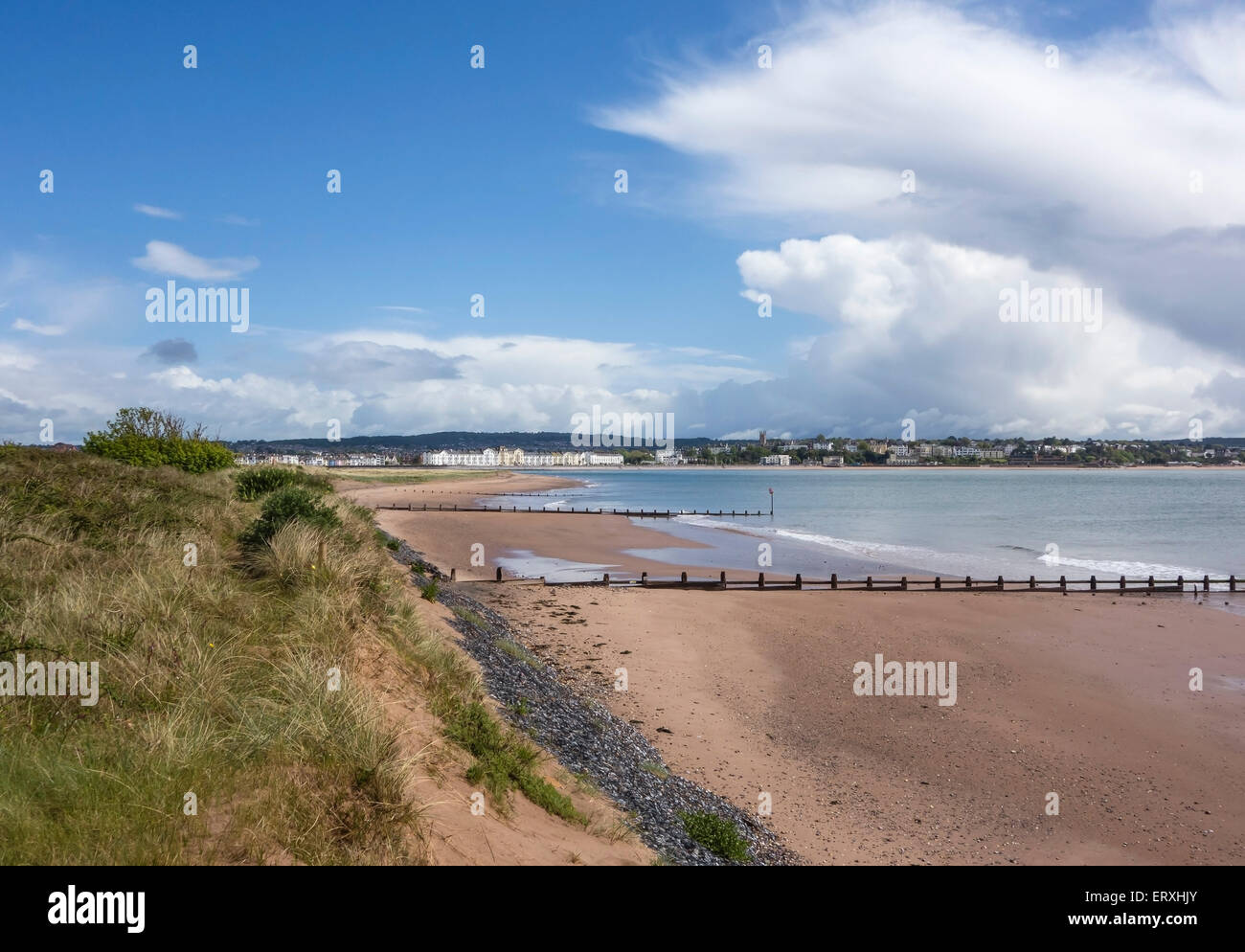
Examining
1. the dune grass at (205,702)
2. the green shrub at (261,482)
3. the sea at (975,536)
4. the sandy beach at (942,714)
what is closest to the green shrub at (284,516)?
the dune grass at (205,702)

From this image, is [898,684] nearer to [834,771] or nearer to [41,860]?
[834,771]

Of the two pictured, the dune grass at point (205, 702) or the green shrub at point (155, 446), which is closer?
the dune grass at point (205, 702)

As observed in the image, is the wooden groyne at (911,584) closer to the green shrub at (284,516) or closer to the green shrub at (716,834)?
the green shrub at (284,516)

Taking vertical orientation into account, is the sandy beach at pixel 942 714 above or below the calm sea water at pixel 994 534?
below

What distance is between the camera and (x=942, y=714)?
1452 centimetres

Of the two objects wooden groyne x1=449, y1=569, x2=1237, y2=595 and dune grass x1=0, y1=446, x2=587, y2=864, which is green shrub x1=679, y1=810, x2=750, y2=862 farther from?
wooden groyne x1=449, y1=569, x2=1237, y2=595

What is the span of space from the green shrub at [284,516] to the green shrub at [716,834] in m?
8.15

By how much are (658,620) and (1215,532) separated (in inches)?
1949

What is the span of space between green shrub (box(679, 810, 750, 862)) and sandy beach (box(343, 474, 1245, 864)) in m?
1.10

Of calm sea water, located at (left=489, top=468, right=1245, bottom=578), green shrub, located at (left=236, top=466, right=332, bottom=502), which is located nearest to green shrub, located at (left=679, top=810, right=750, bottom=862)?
green shrub, located at (left=236, top=466, right=332, bottom=502)

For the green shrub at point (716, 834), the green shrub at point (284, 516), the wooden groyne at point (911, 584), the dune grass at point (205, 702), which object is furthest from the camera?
the wooden groyne at point (911, 584)

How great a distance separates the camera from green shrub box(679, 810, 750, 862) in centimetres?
834

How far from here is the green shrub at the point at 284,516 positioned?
12852 millimetres
